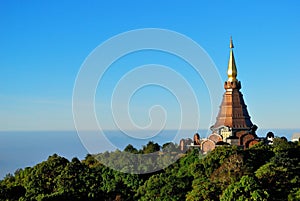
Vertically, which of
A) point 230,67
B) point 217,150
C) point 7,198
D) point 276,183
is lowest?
point 7,198

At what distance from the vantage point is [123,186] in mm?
26625

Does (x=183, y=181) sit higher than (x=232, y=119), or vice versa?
(x=232, y=119)

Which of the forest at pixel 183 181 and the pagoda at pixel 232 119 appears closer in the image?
the forest at pixel 183 181

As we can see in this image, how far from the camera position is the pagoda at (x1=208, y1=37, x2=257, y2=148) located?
4253 cm

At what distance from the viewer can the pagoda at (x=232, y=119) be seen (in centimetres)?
4253

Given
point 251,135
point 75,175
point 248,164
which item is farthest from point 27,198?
point 251,135

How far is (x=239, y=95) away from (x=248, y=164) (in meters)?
23.2

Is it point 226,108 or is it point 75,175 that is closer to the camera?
point 75,175

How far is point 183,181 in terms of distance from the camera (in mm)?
24297

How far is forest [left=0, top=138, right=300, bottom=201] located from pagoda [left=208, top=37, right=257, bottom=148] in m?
12.7

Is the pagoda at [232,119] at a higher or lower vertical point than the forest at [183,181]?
higher

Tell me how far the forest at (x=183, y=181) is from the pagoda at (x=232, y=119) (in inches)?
500

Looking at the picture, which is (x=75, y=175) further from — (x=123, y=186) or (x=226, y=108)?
(x=226, y=108)

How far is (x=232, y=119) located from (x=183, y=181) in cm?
2234
